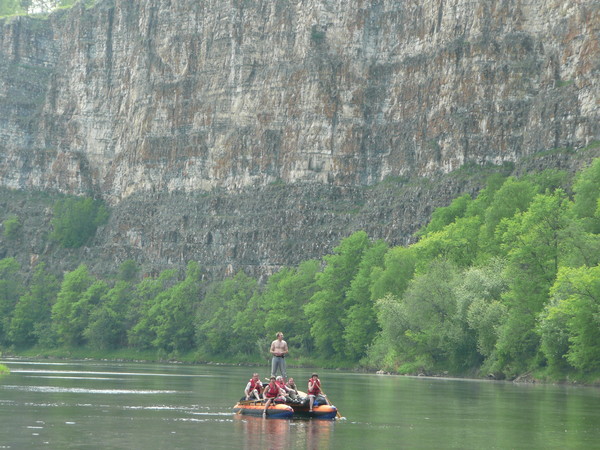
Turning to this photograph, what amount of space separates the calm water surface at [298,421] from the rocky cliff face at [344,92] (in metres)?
72.9

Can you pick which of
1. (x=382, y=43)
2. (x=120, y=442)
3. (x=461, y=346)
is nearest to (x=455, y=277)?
(x=461, y=346)

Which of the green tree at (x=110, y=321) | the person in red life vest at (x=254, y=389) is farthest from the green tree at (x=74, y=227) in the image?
the person in red life vest at (x=254, y=389)

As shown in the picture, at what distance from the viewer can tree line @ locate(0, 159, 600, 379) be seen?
8400 centimetres

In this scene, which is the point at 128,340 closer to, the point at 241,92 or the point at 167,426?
the point at 241,92

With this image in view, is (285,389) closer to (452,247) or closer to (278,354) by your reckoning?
(278,354)

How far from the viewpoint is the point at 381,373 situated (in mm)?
109688

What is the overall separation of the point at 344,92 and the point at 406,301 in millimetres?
72402

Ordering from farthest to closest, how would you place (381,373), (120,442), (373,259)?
(373,259)
(381,373)
(120,442)

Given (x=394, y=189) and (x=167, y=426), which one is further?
(x=394, y=189)

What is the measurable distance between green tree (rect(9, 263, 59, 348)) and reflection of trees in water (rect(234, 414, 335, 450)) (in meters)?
132

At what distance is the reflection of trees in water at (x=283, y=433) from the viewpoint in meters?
37.4

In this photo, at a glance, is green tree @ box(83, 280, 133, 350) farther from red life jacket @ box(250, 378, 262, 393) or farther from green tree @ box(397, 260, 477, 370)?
red life jacket @ box(250, 378, 262, 393)

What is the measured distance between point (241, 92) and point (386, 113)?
2643 centimetres

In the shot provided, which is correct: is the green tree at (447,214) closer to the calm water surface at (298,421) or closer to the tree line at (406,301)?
the tree line at (406,301)
